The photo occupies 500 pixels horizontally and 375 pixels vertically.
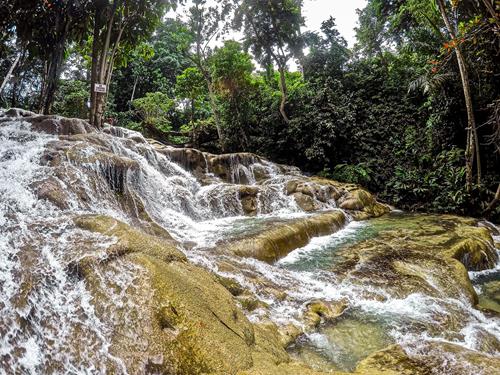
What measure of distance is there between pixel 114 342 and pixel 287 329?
1.96 m

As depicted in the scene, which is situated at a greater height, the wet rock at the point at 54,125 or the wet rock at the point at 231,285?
the wet rock at the point at 54,125

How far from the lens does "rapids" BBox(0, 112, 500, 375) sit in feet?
8.42

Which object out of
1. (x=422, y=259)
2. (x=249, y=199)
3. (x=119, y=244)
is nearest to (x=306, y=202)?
(x=249, y=199)

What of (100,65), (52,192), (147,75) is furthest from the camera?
(147,75)

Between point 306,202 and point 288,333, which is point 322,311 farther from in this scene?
point 306,202

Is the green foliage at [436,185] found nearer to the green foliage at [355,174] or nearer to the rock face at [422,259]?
the green foliage at [355,174]

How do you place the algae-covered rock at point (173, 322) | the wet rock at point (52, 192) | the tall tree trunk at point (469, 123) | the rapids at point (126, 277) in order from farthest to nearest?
the tall tree trunk at point (469, 123) → the wet rock at point (52, 192) → the rapids at point (126, 277) → the algae-covered rock at point (173, 322)

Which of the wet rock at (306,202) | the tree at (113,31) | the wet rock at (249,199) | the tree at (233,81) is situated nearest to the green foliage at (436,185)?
the wet rock at (306,202)

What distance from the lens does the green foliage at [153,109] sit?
68.8ft

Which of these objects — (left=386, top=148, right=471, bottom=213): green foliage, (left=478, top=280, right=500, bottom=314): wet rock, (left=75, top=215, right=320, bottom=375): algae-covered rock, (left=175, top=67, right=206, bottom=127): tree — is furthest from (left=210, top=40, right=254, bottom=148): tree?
(left=75, top=215, right=320, bottom=375): algae-covered rock

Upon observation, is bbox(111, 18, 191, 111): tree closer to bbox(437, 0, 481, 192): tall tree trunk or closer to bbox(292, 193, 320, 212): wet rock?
bbox(292, 193, 320, 212): wet rock

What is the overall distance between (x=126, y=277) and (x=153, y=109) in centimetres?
1992

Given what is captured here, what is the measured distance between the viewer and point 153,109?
21141mm

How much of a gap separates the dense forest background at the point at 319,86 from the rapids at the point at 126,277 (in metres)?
3.87
